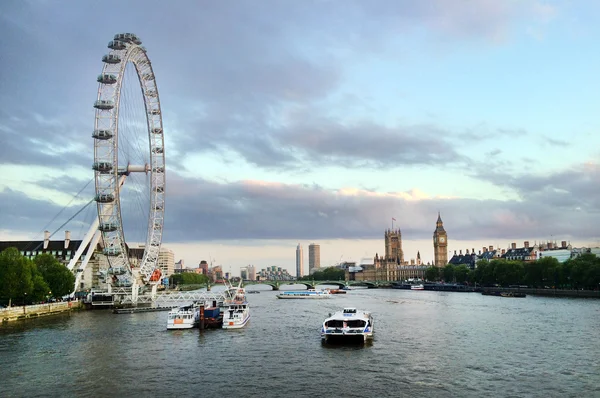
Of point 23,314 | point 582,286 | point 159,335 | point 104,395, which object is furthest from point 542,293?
point 104,395

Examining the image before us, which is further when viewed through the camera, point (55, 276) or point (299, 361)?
point (55, 276)

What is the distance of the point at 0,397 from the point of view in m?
33.4

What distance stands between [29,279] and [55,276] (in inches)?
668

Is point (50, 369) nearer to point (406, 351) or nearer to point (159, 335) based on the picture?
point (159, 335)

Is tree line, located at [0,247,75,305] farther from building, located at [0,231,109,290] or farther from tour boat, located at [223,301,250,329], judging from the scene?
building, located at [0,231,109,290]

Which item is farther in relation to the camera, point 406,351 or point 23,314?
point 23,314

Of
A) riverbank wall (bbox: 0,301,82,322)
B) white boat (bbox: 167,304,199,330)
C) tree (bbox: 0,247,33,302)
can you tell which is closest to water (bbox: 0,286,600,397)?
white boat (bbox: 167,304,199,330)

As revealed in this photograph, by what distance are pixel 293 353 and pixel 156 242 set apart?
6134 centimetres

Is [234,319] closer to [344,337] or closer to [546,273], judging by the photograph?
[344,337]

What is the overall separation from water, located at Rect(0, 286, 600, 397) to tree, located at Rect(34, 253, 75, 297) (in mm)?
21011

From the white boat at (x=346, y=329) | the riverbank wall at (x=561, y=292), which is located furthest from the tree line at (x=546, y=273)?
A: the white boat at (x=346, y=329)

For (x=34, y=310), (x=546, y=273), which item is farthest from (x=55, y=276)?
(x=546, y=273)

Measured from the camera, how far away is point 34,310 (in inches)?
3167

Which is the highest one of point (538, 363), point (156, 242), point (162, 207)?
point (162, 207)
